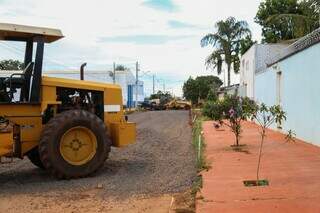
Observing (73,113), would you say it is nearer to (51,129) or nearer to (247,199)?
(51,129)

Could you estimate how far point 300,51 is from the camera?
18625 millimetres

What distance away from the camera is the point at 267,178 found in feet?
35.0

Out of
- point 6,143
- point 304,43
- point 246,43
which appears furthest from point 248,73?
point 6,143

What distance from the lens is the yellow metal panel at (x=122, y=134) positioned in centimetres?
1311

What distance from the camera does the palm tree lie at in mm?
59750

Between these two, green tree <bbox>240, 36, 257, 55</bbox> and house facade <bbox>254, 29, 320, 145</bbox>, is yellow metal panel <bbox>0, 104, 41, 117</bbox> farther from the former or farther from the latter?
green tree <bbox>240, 36, 257, 55</bbox>

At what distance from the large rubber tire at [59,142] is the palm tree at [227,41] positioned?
4787 cm

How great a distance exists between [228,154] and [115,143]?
3.41 m

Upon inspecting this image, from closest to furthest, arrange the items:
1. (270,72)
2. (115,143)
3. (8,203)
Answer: (8,203), (115,143), (270,72)

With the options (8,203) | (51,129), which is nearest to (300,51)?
(51,129)

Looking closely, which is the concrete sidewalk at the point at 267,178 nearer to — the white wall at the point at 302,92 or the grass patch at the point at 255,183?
the grass patch at the point at 255,183

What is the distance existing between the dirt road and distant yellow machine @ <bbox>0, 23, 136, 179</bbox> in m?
0.49

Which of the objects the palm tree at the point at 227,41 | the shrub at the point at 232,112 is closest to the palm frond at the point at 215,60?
the palm tree at the point at 227,41

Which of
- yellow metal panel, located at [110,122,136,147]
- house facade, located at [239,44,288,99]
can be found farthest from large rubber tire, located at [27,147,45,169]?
house facade, located at [239,44,288,99]
